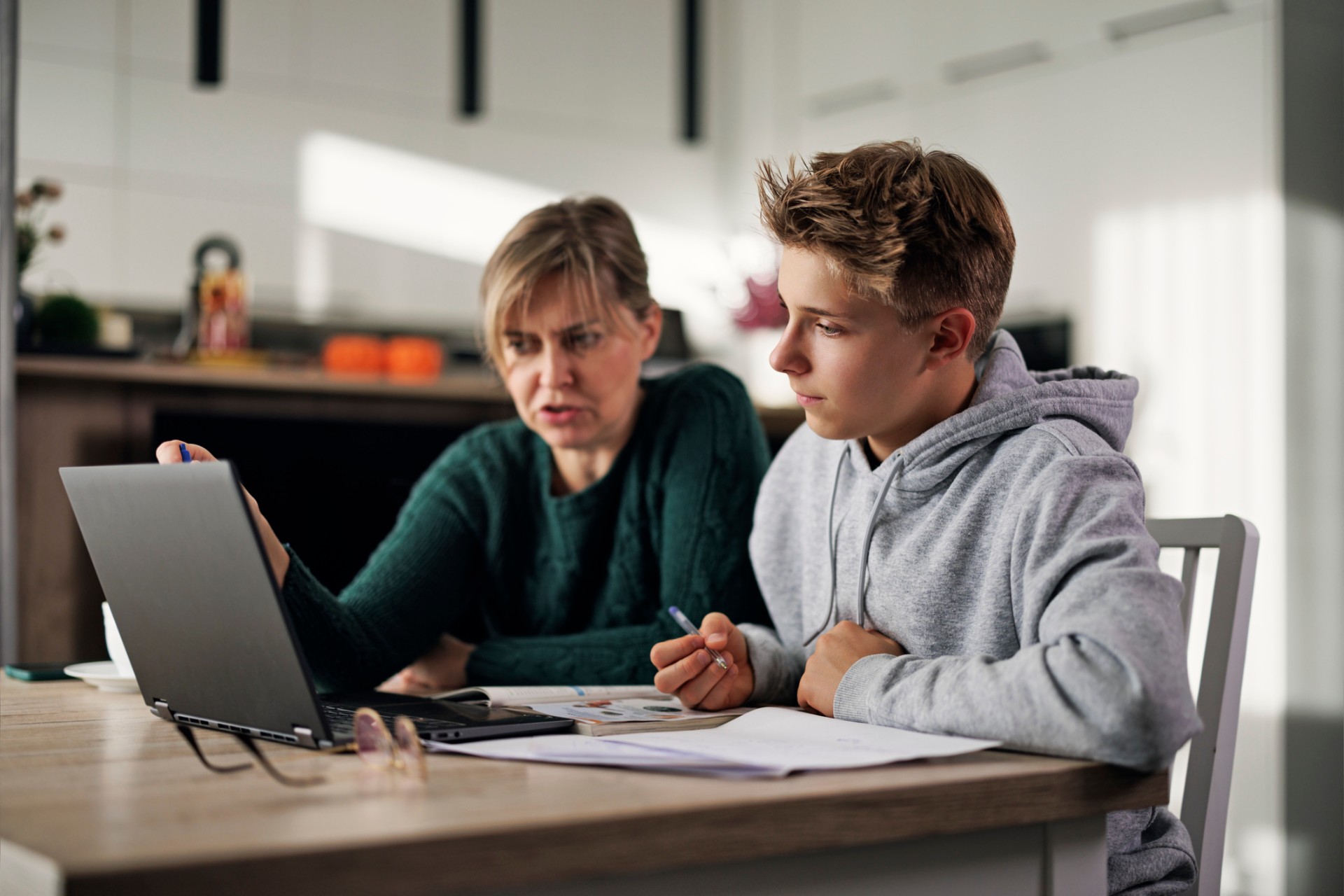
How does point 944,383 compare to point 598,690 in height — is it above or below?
above

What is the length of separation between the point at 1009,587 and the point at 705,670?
0.83 feet

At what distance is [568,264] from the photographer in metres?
1.50

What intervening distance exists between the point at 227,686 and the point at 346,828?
0.28 meters

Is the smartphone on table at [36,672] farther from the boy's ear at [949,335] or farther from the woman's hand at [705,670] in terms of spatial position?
the boy's ear at [949,335]

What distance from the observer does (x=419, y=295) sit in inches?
200

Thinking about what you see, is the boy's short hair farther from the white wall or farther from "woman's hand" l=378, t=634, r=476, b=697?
the white wall

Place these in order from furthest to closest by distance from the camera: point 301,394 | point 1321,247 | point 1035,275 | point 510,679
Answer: point 1035,275, point 1321,247, point 301,394, point 510,679

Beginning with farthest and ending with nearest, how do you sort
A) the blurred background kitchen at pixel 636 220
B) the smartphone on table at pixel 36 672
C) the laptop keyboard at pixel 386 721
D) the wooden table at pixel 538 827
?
the blurred background kitchen at pixel 636 220, the smartphone on table at pixel 36 672, the laptop keyboard at pixel 386 721, the wooden table at pixel 538 827

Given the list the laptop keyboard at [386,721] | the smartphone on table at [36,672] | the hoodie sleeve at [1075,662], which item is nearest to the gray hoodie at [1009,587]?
the hoodie sleeve at [1075,662]

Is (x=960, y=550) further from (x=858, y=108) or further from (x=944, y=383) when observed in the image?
(x=858, y=108)

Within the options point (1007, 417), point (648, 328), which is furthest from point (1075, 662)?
point (648, 328)

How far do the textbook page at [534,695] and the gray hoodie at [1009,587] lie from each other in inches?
4.8

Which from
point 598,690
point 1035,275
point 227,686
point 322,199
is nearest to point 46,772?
point 227,686

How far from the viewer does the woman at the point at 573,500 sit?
1.41 metres
